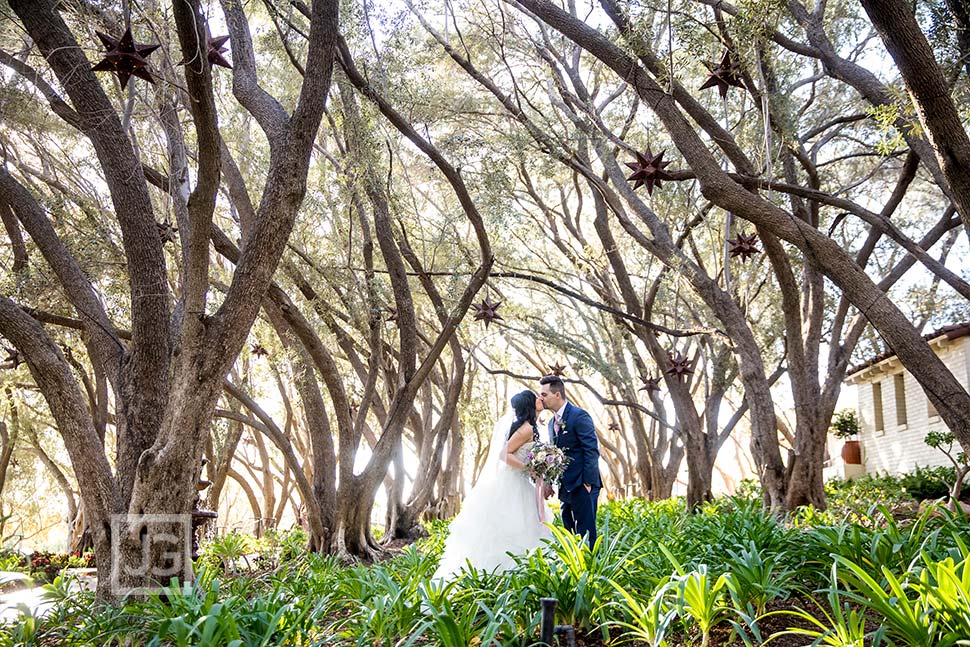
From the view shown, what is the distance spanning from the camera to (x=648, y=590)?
14.4 feet

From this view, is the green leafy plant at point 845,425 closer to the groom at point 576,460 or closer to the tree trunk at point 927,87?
the groom at point 576,460

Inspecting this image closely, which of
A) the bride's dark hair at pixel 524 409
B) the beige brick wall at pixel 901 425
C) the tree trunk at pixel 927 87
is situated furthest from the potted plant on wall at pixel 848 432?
the tree trunk at pixel 927 87

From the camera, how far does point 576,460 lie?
7.08m

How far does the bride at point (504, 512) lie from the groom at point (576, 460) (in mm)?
262

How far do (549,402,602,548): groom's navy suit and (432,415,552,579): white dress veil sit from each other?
1.19 feet

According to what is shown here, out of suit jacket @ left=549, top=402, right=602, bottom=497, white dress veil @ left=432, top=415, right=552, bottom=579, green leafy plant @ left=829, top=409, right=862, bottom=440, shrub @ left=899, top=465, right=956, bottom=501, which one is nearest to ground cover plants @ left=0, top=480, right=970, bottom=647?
Answer: white dress veil @ left=432, top=415, right=552, bottom=579

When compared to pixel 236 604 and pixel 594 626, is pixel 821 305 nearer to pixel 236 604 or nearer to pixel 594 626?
pixel 594 626

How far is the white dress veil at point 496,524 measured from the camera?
6.35 meters

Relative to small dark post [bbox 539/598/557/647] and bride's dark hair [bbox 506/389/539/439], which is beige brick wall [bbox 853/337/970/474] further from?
small dark post [bbox 539/598/557/647]

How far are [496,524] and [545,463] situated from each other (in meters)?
0.61

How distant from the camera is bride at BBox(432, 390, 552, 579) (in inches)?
251

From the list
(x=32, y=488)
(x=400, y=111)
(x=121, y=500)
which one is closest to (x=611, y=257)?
(x=400, y=111)

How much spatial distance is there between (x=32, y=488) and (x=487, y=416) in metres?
16.7

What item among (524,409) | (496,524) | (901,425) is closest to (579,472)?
(524,409)
